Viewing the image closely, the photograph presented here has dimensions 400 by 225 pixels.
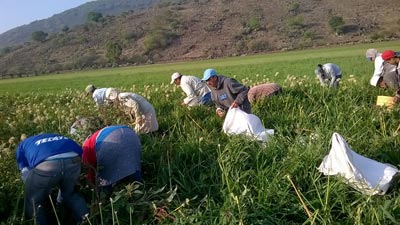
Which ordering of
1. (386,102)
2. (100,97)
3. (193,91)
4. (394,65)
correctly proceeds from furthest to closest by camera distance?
(193,91) < (394,65) < (100,97) < (386,102)

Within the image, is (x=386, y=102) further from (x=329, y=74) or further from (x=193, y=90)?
(x=193, y=90)

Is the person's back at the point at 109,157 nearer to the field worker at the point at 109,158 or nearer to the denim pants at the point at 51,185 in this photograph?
the field worker at the point at 109,158

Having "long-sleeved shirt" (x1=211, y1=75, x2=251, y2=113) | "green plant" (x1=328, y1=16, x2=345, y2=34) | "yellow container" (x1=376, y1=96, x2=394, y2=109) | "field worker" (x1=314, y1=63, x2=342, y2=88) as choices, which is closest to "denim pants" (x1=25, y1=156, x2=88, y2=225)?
"long-sleeved shirt" (x1=211, y1=75, x2=251, y2=113)

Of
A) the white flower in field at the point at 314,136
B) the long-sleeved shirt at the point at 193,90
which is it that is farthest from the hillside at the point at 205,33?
the white flower in field at the point at 314,136

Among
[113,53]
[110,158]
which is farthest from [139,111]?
[113,53]

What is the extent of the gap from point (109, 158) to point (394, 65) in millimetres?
5294

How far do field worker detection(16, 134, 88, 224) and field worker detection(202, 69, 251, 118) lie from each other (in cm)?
318

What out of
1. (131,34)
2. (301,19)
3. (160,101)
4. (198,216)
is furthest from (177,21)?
(198,216)

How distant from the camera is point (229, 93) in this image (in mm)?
7133

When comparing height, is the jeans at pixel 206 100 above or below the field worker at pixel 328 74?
above

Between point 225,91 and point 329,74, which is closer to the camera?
point 225,91

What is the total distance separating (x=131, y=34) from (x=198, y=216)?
88850 millimetres

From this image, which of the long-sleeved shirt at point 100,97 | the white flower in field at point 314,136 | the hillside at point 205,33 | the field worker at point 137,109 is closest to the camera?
the white flower in field at point 314,136

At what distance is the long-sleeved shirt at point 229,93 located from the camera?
6.81 meters
